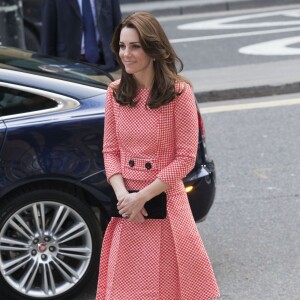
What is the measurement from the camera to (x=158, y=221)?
3.77 meters

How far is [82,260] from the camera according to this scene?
5.16 meters

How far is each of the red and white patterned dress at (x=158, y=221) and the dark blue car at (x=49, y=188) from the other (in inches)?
49.3

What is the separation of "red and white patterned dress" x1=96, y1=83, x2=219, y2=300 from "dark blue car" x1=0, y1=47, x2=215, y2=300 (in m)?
1.25

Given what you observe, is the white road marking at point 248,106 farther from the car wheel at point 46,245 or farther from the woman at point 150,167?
the woman at point 150,167

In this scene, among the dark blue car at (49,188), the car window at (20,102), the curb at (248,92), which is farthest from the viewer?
the curb at (248,92)

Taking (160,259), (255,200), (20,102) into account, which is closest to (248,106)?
(255,200)

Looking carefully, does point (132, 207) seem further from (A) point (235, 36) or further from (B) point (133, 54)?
(A) point (235, 36)

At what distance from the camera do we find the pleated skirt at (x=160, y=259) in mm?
3768

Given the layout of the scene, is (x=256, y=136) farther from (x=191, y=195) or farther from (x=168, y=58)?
(x=168, y=58)

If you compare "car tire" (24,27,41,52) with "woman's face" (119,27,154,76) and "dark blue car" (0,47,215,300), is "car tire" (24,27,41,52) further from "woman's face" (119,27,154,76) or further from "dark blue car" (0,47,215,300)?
"woman's face" (119,27,154,76)

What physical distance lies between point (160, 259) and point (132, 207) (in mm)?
242

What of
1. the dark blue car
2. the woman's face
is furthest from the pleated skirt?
the dark blue car

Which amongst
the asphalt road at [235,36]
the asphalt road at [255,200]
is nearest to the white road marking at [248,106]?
the asphalt road at [255,200]

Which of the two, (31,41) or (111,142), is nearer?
(111,142)
